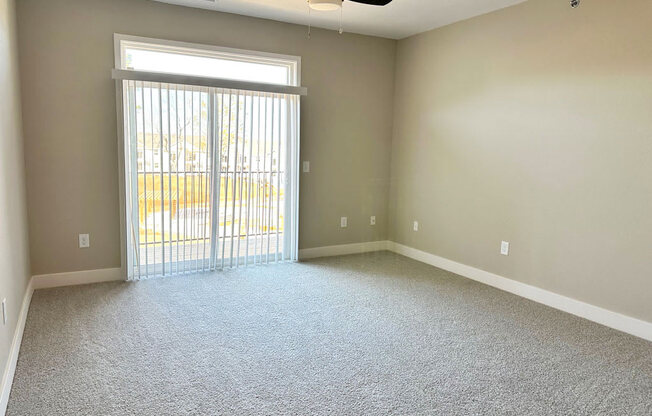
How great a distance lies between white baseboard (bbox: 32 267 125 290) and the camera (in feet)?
11.7

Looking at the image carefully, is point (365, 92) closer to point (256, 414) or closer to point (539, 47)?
point (539, 47)

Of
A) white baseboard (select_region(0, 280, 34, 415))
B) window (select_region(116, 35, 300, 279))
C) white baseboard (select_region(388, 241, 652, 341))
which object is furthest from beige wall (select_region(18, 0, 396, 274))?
white baseboard (select_region(388, 241, 652, 341))

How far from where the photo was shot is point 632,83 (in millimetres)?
2869

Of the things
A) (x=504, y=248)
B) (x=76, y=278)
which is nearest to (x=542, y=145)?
(x=504, y=248)

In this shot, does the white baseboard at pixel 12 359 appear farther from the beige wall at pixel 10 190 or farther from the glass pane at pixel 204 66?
the glass pane at pixel 204 66

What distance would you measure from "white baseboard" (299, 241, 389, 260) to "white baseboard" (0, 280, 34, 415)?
8.27 feet

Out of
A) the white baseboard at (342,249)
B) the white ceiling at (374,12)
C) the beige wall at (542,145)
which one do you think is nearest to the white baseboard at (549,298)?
the beige wall at (542,145)

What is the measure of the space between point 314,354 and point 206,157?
2.23 meters

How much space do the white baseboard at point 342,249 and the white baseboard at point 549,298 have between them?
0.51m

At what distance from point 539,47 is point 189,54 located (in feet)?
9.94

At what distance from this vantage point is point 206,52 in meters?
3.96

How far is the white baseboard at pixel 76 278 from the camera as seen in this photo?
3553mm

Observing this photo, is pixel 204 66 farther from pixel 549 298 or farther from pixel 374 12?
pixel 549 298

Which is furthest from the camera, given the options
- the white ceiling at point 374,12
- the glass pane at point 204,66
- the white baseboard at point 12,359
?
the glass pane at point 204,66
